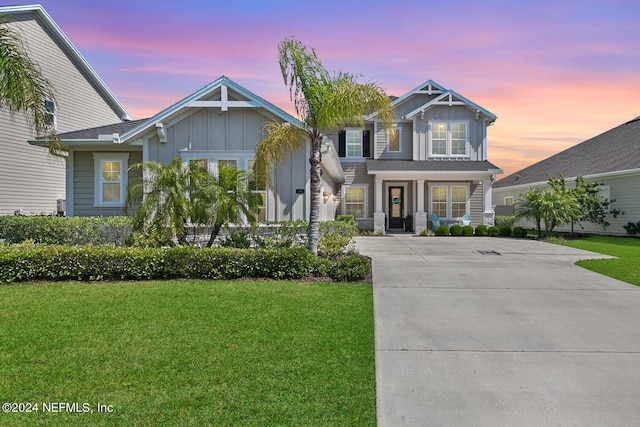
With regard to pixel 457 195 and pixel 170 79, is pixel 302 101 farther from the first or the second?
pixel 457 195

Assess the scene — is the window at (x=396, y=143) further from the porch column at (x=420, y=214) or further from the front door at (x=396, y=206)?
the porch column at (x=420, y=214)

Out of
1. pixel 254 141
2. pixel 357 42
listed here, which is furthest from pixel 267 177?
pixel 357 42

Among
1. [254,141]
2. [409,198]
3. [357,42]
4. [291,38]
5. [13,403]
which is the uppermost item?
[357,42]

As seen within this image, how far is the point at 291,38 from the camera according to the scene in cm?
928

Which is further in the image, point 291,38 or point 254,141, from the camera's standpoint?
point 254,141

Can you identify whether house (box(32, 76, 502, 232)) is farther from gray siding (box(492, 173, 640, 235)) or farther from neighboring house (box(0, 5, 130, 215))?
gray siding (box(492, 173, 640, 235))

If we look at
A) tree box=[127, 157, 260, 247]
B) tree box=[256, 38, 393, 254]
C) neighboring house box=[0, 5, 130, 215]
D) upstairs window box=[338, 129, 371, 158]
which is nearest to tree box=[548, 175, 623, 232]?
upstairs window box=[338, 129, 371, 158]

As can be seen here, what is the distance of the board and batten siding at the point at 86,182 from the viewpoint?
14203mm

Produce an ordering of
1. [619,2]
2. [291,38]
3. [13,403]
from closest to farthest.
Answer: [13,403] → [291,38] → [619,2]

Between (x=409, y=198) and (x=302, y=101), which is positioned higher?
(x=302, y=101)

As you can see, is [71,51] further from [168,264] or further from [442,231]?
[442,231]

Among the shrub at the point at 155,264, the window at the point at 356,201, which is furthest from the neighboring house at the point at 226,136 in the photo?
the window at the point at 356,201

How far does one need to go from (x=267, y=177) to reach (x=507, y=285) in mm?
6611

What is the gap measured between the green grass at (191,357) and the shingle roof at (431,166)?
1342cm
